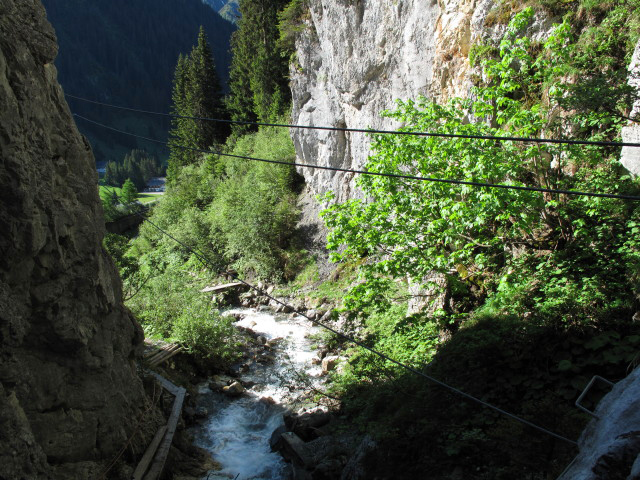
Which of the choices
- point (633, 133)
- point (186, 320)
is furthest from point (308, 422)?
point (633, 133)

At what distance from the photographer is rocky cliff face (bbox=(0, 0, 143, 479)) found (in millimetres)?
4273

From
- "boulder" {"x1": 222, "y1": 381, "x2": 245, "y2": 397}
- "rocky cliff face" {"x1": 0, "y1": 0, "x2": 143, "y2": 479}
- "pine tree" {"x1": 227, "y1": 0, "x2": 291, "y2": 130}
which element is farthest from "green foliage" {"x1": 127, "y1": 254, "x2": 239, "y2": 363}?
"pine tree" {"x1": 227, "y1": 0, "x2": 291, "y2": 130}

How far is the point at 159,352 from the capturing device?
1090cm

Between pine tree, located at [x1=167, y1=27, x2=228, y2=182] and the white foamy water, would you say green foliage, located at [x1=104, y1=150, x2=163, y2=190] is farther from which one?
the white foamy water

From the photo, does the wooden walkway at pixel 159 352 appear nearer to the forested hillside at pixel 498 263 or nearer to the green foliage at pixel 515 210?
the forested hillside at pixel 498 263

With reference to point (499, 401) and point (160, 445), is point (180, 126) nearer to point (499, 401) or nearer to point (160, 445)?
point (160, 445)

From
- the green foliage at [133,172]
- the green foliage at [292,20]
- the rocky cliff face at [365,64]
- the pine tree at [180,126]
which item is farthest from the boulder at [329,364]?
the green foliage at [133,172]

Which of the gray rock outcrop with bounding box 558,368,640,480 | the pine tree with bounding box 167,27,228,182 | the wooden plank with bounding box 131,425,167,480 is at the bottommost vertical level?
the wooden plank with bounding box 131,425,167,480

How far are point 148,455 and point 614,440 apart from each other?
21.8 feet

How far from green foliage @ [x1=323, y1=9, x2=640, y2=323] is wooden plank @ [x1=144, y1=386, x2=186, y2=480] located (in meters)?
4.33

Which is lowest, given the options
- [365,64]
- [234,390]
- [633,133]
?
[234,390]

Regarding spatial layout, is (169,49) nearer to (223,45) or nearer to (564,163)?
(223,45)

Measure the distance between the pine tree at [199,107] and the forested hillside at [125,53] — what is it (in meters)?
89.8

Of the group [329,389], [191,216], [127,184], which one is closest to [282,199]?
[191,216]
